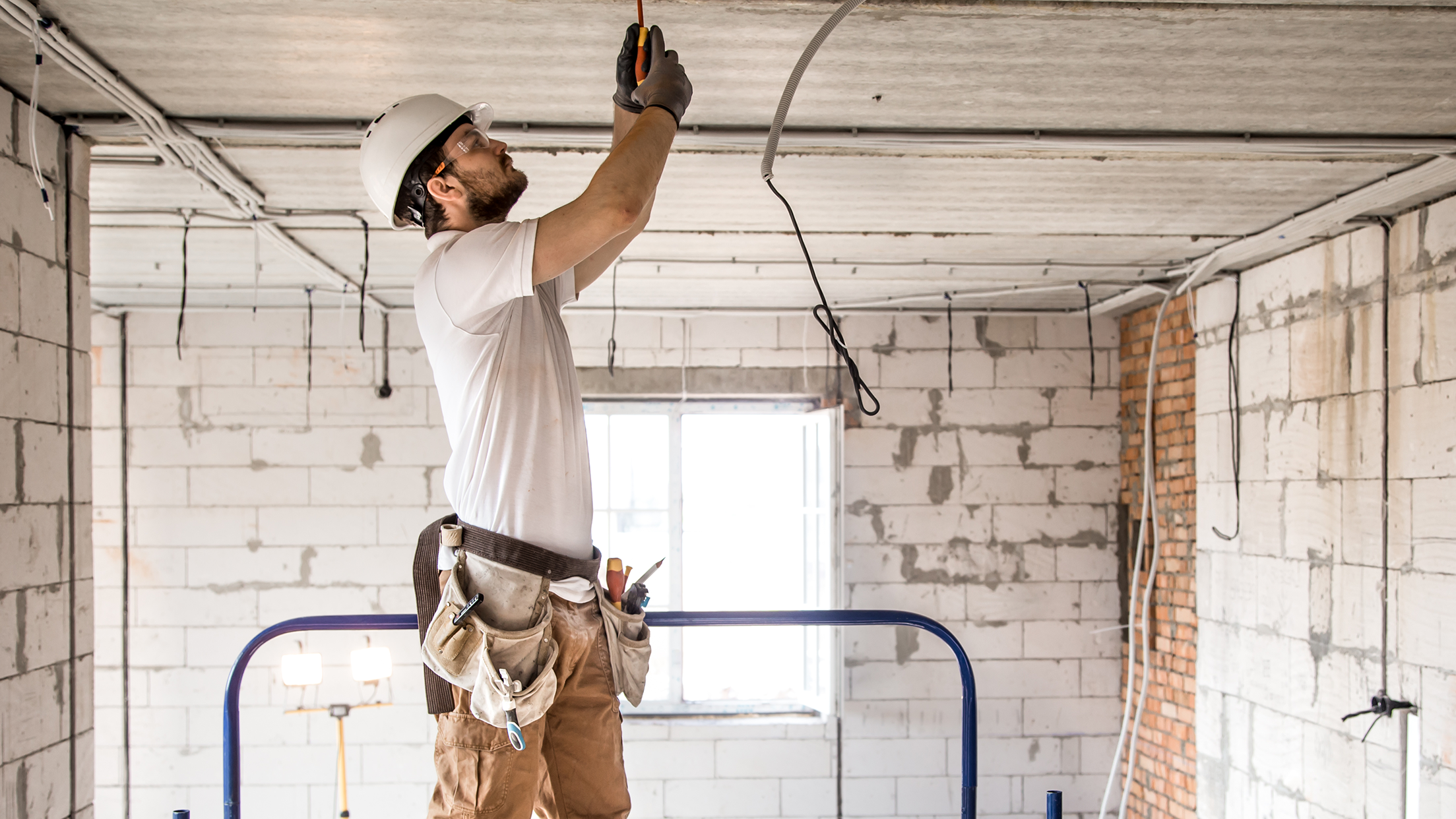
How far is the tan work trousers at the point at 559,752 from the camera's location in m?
1.57

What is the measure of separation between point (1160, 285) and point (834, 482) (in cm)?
175

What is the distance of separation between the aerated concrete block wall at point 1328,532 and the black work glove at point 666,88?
260 centimetres

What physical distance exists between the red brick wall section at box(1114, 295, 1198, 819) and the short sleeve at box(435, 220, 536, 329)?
388 cm

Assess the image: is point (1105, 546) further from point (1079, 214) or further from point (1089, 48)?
point (1089, 48)

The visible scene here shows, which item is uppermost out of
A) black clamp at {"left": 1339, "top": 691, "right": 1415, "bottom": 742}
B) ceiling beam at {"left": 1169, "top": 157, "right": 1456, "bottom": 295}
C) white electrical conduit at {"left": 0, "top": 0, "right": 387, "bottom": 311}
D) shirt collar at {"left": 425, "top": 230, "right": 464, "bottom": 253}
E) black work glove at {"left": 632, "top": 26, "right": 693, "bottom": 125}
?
white electrical conduit at {"left": 0, "top": 0, "right": 387, "bottom": 311}

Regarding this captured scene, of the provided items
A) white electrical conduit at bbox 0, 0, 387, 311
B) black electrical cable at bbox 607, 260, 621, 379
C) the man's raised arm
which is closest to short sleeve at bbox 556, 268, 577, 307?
the man's raised arm

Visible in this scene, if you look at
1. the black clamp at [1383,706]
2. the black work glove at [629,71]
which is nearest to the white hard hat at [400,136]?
the black work glove at [629,71]

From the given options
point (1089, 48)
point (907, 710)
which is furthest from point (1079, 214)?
point (907, 710)

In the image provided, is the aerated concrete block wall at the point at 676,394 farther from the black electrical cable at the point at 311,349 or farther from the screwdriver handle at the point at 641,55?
the screwdriver handle at the point at 641,55

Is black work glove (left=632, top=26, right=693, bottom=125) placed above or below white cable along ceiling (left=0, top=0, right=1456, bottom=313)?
below

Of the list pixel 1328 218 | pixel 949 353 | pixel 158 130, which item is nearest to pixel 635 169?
pixel 158 130

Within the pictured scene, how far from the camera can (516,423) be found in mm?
1556

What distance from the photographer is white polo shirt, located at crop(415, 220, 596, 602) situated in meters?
1.54

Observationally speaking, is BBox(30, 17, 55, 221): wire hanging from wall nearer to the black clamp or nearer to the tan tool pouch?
the tan tool pouch
